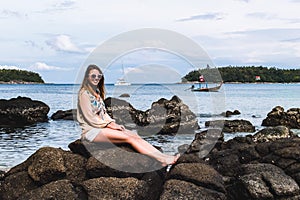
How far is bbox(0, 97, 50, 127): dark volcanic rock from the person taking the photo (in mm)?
29812

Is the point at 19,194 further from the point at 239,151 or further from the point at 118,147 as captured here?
the point at 239,151

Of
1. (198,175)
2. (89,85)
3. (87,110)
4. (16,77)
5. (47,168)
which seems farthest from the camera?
(16,77)

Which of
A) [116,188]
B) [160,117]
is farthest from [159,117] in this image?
[116,188]

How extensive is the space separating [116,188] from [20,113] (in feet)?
74.6

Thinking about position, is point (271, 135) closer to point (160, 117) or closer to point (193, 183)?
point (193, 183)

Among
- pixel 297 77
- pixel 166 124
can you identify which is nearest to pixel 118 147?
pixel 166 124

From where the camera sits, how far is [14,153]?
58.7ft

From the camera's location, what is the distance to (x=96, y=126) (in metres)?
9.31

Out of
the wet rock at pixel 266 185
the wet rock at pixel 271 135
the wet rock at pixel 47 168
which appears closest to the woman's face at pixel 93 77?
the wet rock at pixel 47 168

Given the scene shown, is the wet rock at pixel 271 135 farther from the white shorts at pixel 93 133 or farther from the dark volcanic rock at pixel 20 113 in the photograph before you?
the dark volcanic rock at pixel 20 113

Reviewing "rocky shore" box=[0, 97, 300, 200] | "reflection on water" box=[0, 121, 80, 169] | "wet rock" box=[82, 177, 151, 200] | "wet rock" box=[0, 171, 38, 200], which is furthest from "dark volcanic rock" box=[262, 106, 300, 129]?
"wet rock" box=[0, 171, 38, 200]

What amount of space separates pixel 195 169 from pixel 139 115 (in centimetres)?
1736

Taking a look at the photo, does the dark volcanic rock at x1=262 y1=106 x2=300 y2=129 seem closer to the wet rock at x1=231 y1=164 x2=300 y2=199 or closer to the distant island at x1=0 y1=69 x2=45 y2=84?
the wet rock at x1=231 y1=164 x2=300 y2=199

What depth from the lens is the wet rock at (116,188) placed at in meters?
8.44
